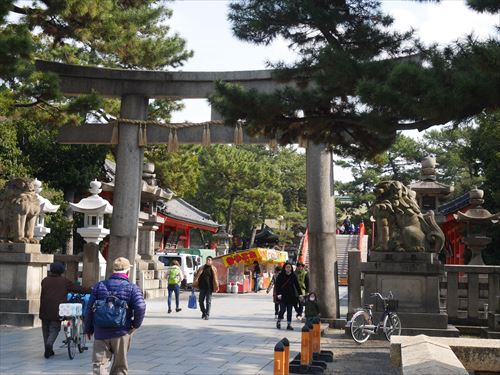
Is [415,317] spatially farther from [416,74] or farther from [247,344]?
[416,74]

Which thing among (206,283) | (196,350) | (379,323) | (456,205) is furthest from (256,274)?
(196,350)

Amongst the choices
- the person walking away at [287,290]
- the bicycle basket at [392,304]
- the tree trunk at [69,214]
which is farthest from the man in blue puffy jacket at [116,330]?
the tree trunk at [69,214]

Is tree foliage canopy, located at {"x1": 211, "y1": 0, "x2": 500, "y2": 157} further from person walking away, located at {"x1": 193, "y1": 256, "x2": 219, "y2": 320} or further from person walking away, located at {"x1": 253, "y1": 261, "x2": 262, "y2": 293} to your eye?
person walking away, located at {"x1": 253, "y1": 261, "x2": 262, "y2": 293}

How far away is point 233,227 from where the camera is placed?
54.2m

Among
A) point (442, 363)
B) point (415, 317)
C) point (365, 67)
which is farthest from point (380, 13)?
point (442, 363)

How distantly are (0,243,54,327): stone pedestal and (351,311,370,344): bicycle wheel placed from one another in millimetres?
6787

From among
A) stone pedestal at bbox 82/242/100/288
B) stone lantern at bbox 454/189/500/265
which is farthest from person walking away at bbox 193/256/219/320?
stone lantern at bbox 454/189/500/265

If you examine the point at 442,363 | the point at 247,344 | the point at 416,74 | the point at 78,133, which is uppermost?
the point at 78,133

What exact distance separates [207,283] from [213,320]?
98cm

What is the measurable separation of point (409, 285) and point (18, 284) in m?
8.30

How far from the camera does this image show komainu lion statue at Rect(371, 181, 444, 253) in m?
13.3

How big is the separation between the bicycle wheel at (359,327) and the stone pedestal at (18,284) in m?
6.79

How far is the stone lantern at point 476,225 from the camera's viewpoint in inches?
798

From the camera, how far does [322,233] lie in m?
14.9
